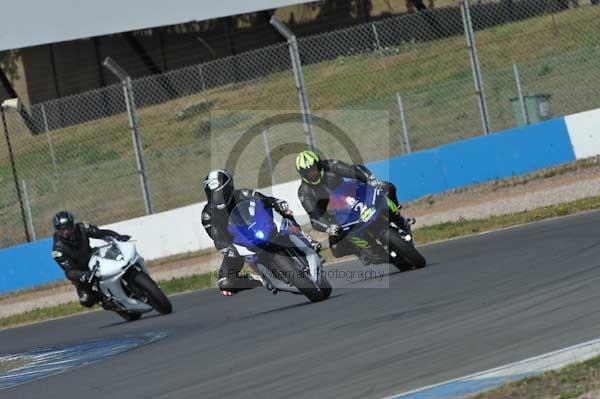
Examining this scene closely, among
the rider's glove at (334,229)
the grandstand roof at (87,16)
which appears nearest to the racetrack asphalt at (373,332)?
the rider's glove at (334,229)

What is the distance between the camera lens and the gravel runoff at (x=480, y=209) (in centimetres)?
1817

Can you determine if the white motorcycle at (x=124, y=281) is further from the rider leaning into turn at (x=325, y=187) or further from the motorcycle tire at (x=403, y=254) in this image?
the motorcycle tire at (x=403, y=254)

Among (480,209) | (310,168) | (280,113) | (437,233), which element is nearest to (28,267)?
(280,113)

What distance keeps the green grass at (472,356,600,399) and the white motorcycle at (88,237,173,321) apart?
26.5 feet

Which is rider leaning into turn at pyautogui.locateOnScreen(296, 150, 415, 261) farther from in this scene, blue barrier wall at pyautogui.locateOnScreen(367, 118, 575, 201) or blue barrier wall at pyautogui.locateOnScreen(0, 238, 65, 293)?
blue barrier wall at pyautogui.locateOnScreen(0, 238, 65, 293)

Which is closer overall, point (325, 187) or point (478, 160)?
point (325, 187)

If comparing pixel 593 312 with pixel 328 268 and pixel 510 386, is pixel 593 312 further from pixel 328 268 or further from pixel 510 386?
pixel 328 268

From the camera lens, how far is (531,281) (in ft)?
36.0

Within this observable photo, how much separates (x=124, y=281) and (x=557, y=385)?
28.3 ft

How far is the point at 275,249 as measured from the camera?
12.4 metres

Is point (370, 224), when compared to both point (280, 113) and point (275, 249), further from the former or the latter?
point (280, 113)

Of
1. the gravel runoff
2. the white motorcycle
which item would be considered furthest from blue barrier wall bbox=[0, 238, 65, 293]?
the white motorcycle

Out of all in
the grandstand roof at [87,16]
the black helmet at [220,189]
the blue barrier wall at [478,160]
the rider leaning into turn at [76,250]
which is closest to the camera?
the black helmet at [220,189]

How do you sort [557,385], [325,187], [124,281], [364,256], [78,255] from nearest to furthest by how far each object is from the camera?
1. [557,385]
2. [325,187]
3. [364,256]
4. [124,281]
5. [78,255]
